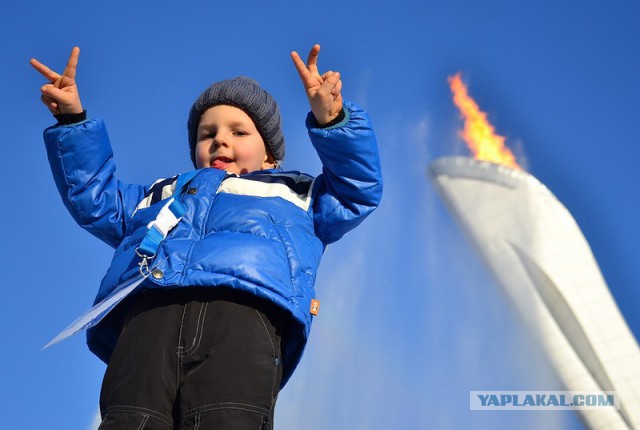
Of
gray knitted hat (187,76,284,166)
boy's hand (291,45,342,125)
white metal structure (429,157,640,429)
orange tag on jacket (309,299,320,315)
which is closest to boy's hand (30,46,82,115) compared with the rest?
gray knitted hat (187,76,284,166)

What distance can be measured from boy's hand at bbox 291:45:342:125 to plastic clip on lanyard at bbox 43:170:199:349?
89cm

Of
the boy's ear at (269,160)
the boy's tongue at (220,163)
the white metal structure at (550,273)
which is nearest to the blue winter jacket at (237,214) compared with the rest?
the boy's tongue at (220,163)

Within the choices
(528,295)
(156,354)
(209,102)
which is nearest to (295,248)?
(156,354)

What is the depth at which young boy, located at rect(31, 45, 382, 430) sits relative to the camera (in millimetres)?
3268

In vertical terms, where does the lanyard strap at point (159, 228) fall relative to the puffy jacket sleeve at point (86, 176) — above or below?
below

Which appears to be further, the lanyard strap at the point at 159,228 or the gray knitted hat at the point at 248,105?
the gray knitted hat at the point at 248,105

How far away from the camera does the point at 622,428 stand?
12.6 m

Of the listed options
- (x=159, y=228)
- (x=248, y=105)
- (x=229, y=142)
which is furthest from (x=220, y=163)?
(x=159, y=228)

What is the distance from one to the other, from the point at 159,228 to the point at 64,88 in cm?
114

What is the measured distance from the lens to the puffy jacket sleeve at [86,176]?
4242 mm

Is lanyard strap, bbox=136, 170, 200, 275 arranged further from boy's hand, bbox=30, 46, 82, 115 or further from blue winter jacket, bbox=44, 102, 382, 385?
boy's hand, bbox=30, 46, 82, 115

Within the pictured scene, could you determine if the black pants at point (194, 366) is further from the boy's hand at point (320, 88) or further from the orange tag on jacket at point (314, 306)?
the boy's hand at point (320, 88)

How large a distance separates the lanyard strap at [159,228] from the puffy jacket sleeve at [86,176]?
1.80 ft

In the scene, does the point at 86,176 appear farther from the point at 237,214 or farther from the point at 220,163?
the point at 237,214
